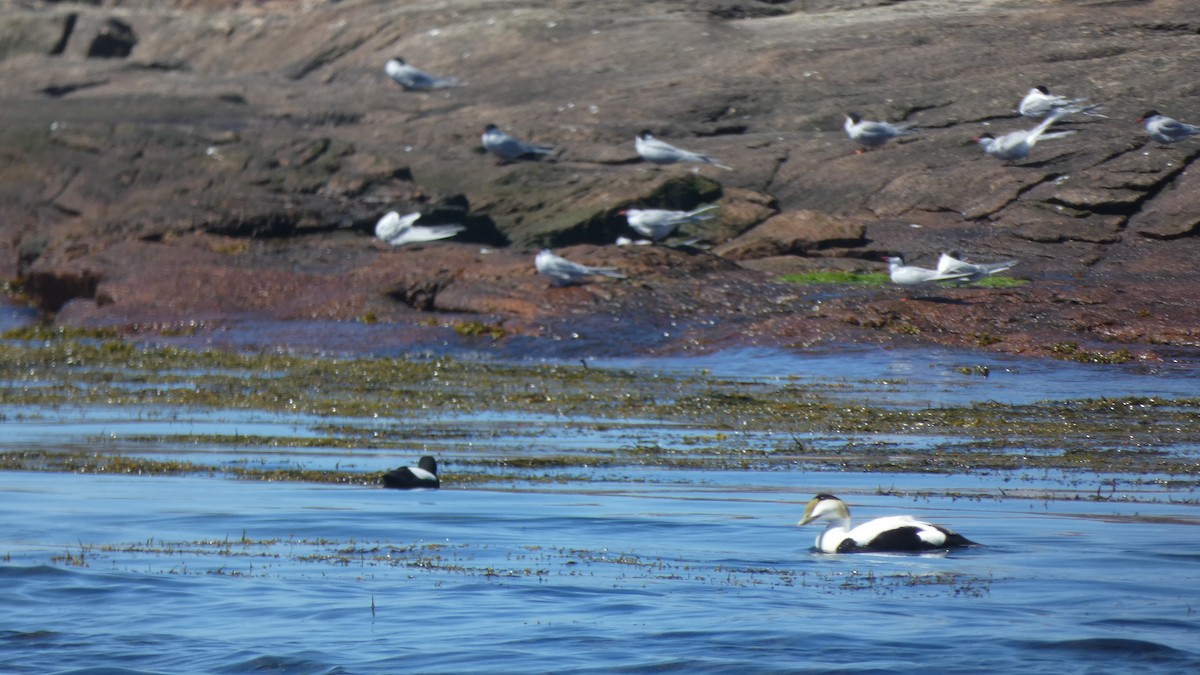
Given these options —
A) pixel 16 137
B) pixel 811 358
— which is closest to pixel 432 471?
pixel 811 358

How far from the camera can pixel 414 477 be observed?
11.4m

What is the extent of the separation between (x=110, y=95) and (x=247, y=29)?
730 centimetres

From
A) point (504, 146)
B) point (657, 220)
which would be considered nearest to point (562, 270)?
point (657, 220)

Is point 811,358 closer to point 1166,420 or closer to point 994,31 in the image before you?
point 1166,420

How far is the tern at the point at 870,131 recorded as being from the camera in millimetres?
25875

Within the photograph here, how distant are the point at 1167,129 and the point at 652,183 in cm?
694

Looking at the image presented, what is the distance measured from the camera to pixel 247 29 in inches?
1640

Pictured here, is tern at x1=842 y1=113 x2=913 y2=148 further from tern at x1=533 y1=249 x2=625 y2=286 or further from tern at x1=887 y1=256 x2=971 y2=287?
tern at x1=533 y1=249 x2=625 y2=286

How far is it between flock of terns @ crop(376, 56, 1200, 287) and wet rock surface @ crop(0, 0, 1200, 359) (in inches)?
10.1

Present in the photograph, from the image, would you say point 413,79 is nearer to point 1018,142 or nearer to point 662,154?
point 662,154

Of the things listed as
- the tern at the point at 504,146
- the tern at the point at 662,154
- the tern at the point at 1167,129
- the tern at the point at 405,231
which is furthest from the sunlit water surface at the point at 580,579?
the tern at the point at 504,146

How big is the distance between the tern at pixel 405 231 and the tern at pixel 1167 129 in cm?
939

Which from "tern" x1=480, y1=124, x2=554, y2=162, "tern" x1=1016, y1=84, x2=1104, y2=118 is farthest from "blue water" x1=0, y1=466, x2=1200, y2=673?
"tern" x1=480, y1=124, x2=554, y2=162

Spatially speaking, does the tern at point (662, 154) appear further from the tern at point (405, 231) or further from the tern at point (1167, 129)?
the tern at point (1167, 129)
